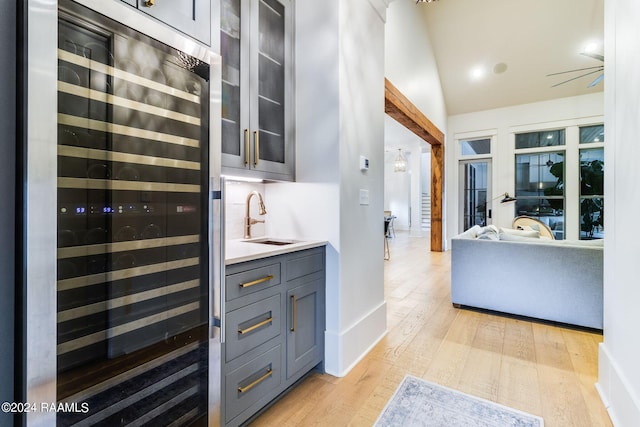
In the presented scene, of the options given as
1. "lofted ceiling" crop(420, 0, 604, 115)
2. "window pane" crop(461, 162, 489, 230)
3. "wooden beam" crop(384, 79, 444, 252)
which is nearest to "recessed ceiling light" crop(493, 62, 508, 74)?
"lofted ceiling" crop(420, 0, 604, 115)

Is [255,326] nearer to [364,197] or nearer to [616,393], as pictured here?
[364,197]

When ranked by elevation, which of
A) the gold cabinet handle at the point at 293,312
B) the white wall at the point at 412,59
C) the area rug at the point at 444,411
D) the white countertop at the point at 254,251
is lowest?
the area rug at the point at 444,411

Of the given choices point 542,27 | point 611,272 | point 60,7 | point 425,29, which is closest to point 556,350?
point 611,272

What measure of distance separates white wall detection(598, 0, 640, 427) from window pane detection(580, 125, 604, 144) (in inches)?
231

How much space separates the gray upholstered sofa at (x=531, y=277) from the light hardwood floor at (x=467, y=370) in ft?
0.47

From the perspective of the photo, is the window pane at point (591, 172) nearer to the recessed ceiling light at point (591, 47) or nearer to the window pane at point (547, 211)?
the window pane at point (547, 211)

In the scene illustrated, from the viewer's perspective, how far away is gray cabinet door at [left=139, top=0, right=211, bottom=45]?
1.09m

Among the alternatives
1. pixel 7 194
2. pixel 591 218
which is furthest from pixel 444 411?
pixel 591 218

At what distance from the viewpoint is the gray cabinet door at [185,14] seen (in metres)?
1.09

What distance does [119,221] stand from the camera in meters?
1.02

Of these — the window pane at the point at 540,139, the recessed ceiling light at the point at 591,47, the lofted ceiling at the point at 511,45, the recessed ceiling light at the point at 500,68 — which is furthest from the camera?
the window pane at the point at 540,139

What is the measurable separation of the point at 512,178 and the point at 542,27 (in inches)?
118

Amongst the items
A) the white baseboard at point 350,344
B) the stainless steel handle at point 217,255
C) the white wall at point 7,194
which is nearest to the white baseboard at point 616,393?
the white baseboard at point 350,344

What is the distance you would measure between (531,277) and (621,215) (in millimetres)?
1654
